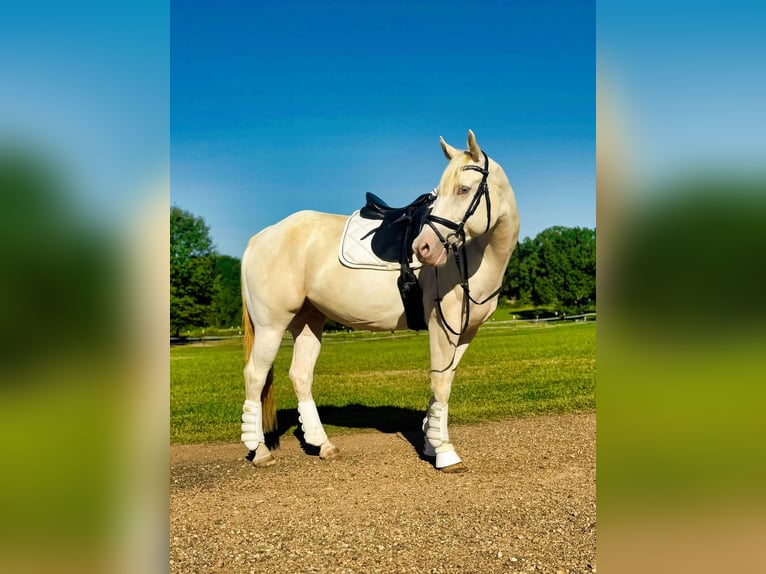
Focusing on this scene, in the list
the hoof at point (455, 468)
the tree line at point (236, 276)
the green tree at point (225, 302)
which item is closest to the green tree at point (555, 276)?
the tree line at point (236, 276)

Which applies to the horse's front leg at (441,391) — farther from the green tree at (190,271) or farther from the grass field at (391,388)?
the green tree at (190,271)

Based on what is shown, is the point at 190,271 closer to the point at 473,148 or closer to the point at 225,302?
the point at 225,302

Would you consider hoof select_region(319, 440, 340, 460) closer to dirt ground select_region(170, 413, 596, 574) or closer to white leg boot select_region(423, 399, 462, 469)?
dirt ground select_region(170, 413, 596, 574)

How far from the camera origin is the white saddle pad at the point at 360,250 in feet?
21.9

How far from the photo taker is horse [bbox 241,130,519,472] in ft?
17.9

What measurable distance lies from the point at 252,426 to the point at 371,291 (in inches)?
88.8

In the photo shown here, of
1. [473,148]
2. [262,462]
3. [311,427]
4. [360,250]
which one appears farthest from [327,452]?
[473,148]

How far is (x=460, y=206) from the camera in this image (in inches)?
211

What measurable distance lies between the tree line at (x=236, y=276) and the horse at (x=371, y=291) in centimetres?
2888

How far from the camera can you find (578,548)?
415 centimetres
